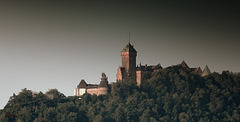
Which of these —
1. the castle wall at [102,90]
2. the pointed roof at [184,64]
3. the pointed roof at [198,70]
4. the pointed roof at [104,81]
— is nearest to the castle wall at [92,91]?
the castle wall at [102,90]

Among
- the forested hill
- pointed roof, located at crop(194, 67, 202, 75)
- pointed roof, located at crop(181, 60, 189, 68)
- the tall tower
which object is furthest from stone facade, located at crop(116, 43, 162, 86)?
pointed roof, located at crop(194, 67, 202, 75)

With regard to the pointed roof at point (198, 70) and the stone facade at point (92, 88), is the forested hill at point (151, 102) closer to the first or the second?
the stone facade at point (92, 88)

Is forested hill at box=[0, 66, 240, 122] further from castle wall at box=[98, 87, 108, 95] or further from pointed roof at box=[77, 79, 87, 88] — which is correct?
pointed roof at box=[77, 79, 87, 88]

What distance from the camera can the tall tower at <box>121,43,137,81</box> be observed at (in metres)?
104

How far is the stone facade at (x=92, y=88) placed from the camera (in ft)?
341

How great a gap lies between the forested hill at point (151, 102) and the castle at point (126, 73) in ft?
3.48

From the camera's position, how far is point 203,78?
111m

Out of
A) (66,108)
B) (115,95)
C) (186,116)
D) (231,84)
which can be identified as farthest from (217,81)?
(66,108)

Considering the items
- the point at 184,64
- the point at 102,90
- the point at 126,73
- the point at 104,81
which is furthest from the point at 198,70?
the point at 102,90

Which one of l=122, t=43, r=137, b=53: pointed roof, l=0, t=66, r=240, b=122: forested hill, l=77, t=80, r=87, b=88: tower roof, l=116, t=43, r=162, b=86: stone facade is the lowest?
l=0, t=66, r=240, b=122: forested hill

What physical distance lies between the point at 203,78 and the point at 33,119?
29.6 meters

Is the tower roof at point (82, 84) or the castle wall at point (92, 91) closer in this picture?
the castle wall at point (92, 91)

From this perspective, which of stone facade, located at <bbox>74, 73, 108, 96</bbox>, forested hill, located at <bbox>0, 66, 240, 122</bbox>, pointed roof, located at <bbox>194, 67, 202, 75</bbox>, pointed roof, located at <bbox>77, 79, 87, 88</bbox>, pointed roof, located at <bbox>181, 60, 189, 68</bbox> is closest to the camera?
forested hill, located at <bbox>0, 66, 240, 122</bbox>

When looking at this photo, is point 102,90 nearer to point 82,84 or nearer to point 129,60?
point 82,84
